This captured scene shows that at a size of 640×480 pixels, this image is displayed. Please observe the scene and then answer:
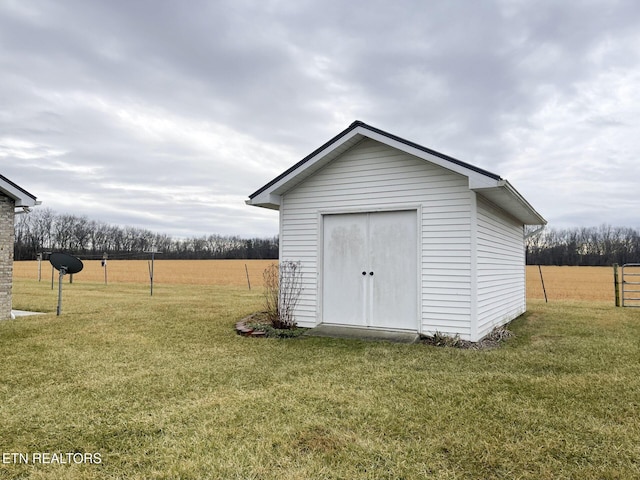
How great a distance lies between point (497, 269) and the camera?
8820mm

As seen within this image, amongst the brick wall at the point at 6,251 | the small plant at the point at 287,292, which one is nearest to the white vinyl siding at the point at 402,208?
the small plant at the point at 287,292

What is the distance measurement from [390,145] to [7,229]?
8.96 m

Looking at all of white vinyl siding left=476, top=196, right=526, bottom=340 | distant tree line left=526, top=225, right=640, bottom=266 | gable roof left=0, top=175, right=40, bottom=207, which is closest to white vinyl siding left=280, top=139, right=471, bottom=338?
white vinyl siding left=476, top=196, right=526, bottom=340

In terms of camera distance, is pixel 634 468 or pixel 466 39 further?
pixel 466 39

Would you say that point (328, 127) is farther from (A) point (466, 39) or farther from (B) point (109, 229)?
(B) point (109, 229)

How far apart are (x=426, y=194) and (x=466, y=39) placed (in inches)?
194

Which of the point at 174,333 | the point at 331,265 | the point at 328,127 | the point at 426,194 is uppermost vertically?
the point at 328,127

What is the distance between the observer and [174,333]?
7992mm

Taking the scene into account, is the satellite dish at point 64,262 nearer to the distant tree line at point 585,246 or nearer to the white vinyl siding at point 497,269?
the white vinyl siding at point 497,269

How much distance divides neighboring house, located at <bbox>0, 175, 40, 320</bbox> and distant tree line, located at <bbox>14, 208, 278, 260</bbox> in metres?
38.3

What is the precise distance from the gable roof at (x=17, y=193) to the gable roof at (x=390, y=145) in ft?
17.6

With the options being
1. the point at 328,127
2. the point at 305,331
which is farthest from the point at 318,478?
the point at 328,127

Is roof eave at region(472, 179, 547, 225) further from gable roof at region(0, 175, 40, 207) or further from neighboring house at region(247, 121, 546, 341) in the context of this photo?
gable roof at region(0, 175, 40, 207)

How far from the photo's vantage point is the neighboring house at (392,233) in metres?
7.06
